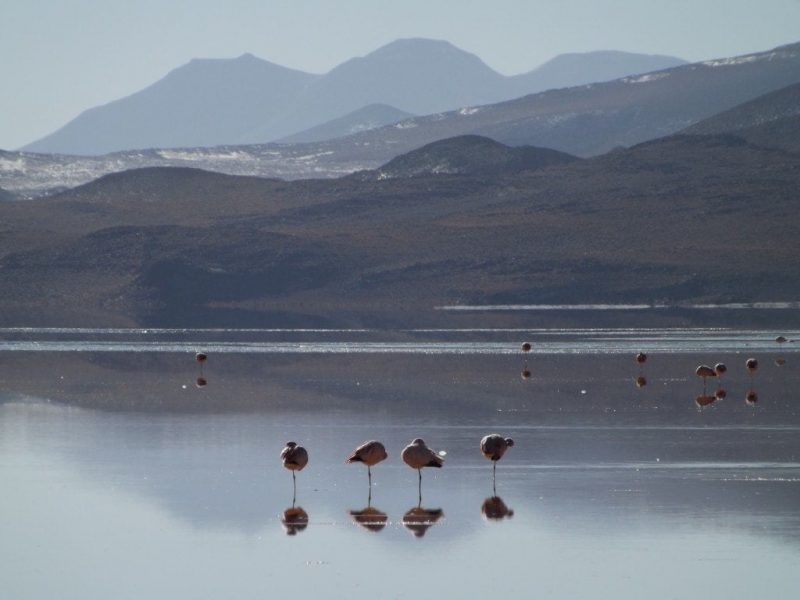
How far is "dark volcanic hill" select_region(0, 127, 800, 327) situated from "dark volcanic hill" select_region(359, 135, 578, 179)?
5.05 meters

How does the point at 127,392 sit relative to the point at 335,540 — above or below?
above

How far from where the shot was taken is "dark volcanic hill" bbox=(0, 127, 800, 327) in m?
52.4

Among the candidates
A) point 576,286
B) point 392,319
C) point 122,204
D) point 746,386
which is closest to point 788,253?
point 576,286

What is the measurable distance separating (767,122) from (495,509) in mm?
81271

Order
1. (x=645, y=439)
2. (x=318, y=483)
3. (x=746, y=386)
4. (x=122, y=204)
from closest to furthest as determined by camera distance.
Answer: (x=318, y=483), (x=645, y=439), (x=746, y=386), (x=122, y=204)

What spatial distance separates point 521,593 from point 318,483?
4593 mm

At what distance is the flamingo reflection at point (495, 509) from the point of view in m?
13.3

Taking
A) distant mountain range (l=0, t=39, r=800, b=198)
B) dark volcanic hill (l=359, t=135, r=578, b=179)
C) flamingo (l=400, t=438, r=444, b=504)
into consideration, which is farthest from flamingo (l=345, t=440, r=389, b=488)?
distant mountain range (l=0, t=39, r=800, b=198)

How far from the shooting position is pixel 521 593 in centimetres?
1077

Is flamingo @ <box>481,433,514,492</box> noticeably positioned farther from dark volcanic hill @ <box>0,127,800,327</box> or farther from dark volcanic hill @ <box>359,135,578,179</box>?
dark volcanic hill @ <box>359,135,578,179</box>

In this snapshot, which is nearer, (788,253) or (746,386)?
(746,386)

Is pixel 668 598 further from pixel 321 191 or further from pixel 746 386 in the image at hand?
pixel 321 191

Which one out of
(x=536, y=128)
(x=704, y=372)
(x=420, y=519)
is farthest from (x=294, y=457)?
(x=536, y=128)

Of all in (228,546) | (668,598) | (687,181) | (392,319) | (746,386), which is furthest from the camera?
(687,181)
